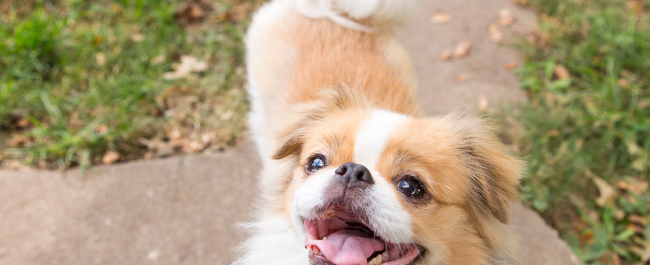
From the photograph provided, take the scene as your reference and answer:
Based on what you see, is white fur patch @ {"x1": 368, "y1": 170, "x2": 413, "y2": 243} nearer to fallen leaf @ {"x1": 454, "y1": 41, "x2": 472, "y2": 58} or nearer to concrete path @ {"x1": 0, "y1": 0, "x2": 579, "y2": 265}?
concrete path @ {"x1": 0, "y1": 0, "x2": 579, "y2": 265}

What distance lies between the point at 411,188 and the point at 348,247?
38 centimetres

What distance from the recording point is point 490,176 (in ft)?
7.02

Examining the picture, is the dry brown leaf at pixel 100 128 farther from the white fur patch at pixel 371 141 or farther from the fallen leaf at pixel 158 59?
the white fur patch at pixel 371 141

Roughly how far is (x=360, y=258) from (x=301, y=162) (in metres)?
0.59

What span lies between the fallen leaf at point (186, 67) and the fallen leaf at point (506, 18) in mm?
3425

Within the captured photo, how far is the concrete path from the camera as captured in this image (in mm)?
3061

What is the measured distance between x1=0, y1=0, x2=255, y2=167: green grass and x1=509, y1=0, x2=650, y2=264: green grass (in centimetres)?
278

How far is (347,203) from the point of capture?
71.2 inches

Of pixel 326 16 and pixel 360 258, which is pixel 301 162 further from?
pixel 326 16

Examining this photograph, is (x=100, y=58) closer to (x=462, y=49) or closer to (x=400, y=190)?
(x=400, y=190)

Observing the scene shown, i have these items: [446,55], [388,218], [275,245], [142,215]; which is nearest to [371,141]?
[388,218]

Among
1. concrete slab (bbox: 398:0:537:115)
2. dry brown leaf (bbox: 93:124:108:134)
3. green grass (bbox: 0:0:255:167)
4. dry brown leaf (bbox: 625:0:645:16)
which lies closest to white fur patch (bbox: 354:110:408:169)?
green grass (bbox: 0:0:255:167)

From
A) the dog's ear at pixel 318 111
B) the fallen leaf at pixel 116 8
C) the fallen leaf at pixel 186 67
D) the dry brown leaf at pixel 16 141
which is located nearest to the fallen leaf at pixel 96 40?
the fallen leaf at pixel 116 8

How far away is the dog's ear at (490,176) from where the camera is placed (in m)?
2.10
